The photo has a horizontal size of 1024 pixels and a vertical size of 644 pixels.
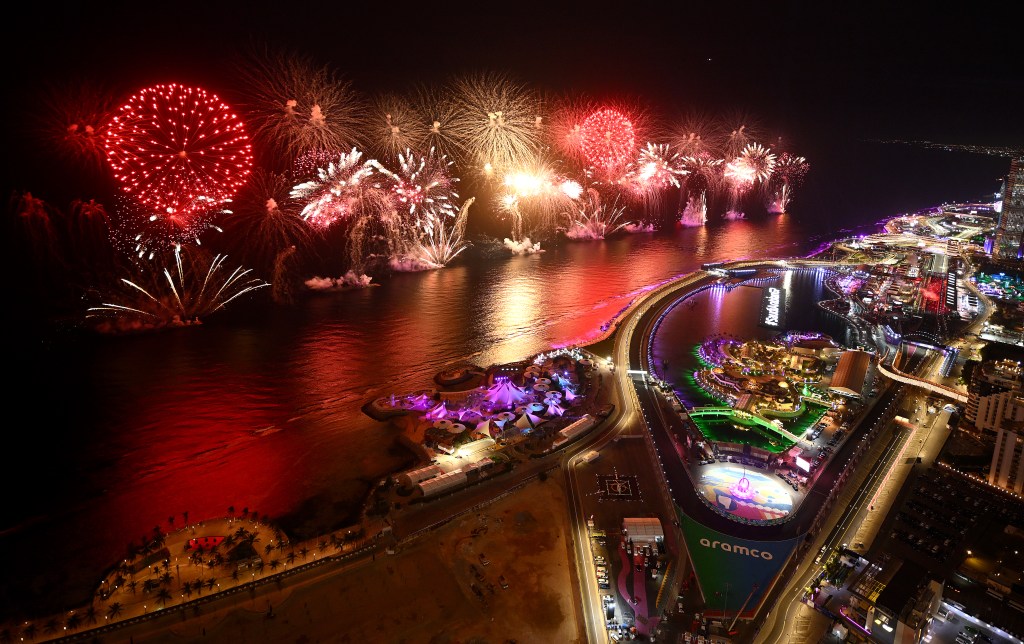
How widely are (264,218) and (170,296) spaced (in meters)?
8.33

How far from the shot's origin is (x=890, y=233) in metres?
73.9

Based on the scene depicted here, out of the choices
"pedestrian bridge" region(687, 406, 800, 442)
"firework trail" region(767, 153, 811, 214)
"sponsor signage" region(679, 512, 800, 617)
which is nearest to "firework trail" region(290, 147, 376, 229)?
"pedestrian bridge" region(687, 406, 800, 442)

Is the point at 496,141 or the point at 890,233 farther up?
the point at 496,141


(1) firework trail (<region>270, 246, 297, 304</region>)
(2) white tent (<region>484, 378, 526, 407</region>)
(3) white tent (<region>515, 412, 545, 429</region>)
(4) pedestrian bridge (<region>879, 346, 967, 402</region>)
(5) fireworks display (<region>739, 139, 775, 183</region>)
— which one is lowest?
(4) pedestrian bridge (<region>879, 346, 967, 402</region>)

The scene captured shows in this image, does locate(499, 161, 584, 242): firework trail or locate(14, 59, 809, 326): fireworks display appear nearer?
locate(14, 59, 809, 326): fireworks display

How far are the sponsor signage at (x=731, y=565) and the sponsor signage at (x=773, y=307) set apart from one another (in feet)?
84.2

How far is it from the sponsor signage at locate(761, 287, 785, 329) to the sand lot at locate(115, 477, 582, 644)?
97.0ft

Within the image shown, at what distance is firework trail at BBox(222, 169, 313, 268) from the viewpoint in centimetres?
4284

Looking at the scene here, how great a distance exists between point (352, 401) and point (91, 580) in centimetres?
1339

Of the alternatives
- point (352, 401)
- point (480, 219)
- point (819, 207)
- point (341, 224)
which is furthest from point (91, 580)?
point (819, 207)

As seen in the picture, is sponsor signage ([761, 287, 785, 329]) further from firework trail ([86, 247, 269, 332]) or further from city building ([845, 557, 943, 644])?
firework trail ([86, 247, 269, 332])

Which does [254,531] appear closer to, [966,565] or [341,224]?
[966,565]

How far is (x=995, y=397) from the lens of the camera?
25.2m

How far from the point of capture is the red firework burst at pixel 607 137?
58531mm
